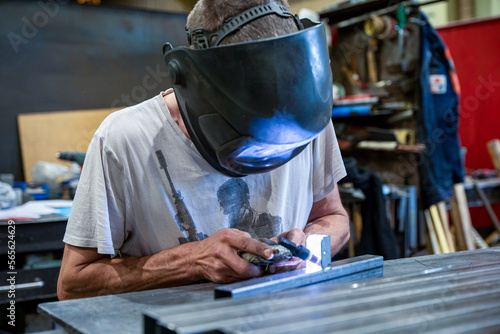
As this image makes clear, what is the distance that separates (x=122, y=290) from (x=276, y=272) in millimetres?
418

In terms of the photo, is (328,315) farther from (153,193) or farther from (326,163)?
(326,163)

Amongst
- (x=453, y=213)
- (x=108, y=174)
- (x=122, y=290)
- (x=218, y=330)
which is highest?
(x=108, y=174)

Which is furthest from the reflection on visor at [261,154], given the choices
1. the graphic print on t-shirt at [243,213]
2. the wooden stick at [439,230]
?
the wooden stick at [439,230]

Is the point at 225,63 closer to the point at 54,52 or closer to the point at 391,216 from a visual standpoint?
the point at 391,216

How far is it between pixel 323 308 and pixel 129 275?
659mm

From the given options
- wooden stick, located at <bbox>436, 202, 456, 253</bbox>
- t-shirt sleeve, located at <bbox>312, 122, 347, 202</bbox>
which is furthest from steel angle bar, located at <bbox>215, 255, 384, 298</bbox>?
wooden stick, located at <bbox>436, 202, 456, 253</bbox>

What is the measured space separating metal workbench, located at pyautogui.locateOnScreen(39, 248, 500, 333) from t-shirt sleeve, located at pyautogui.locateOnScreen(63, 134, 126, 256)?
0.73ft

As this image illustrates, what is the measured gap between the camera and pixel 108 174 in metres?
1.38

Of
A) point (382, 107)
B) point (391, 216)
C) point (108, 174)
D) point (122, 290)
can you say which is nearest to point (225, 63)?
point (108, 174)

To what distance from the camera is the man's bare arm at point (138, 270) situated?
131 centimetres

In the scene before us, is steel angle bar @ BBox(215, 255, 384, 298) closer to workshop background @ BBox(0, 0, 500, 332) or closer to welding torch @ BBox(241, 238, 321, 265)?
welding torch @ BBox(241, 238, 321, 265)

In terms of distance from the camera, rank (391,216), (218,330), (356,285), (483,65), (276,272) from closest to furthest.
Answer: (218,330), (356,285), (276,272), (391,216), (483,65)

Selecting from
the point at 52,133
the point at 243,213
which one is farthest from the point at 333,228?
the point at 52,133

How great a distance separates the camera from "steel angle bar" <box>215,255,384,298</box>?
1.05 meters
